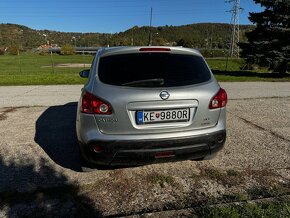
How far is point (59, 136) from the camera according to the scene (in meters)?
6.13

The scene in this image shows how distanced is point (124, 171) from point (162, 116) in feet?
3.67

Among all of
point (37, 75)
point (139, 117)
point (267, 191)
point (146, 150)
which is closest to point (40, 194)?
point (146, 150)

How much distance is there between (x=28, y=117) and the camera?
7.92 metres

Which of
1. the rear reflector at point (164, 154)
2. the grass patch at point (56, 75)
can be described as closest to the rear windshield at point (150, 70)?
the rear reflector at point (164, 154)

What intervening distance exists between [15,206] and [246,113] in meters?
6.36

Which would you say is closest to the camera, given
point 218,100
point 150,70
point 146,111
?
point 146,111

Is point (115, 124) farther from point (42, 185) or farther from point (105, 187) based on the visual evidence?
point (42, 185)

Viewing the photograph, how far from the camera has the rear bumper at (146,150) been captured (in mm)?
3545

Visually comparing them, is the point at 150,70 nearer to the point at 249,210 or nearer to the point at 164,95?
the point at 164,95

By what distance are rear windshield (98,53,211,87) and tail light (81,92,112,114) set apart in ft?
0.79

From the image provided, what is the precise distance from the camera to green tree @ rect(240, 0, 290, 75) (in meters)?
21.9

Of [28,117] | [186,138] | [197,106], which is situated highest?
[197,106]

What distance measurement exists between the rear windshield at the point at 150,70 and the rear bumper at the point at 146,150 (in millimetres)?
651

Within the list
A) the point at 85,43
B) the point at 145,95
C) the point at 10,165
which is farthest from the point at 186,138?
the point at 85,43
